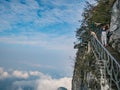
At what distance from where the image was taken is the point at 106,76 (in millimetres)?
18906

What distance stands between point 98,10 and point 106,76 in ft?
33.7

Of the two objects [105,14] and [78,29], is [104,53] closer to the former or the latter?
[105,14]

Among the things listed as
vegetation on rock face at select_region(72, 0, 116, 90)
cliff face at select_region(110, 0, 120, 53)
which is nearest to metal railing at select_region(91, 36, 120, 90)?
cliff face at select_region(110, 0, 120, 53)

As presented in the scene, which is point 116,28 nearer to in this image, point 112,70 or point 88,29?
point 112,70

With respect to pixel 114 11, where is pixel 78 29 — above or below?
above

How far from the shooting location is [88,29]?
2977 cm

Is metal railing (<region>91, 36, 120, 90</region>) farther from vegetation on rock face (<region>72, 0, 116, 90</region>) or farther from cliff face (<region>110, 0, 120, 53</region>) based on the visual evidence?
vegetation on rock face (<region>72, 0, 116, 90</region>)

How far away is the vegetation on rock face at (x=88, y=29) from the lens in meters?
25.1

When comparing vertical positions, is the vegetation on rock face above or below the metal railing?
above

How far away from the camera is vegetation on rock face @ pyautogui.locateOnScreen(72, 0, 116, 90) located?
82.5ft

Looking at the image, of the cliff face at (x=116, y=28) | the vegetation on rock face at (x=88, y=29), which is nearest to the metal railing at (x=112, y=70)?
the cliff face at (x=116, y=28)

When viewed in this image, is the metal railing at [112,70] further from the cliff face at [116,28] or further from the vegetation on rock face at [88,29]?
the vegetation on rock face at [88,29]

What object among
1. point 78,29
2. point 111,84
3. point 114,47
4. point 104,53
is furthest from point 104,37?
point 78,29

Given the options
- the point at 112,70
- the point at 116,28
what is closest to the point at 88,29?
the point at 116,28
